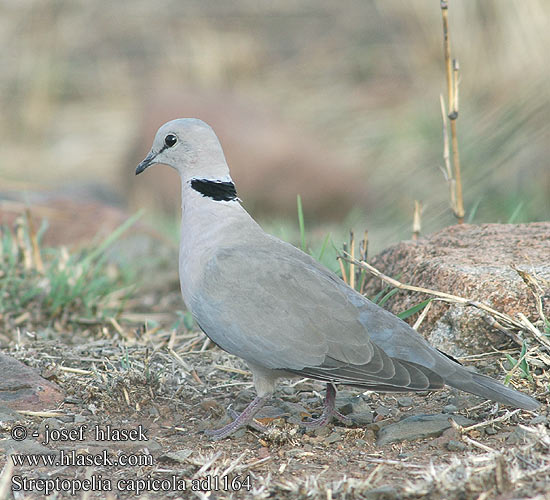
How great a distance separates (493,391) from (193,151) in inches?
62.6

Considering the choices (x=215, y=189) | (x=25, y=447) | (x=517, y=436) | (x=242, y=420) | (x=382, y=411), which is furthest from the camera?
(x=215, y=189)

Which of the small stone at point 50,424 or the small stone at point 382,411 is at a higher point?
the small stone at point 50,424

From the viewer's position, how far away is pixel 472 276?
3.50 m

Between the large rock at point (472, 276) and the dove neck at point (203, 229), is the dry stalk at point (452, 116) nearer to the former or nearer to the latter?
the large rock at point (472, 276)

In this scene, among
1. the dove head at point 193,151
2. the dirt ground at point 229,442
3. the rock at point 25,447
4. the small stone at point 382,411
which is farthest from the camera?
the dove head at point 193,151

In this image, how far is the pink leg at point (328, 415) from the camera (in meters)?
3.11

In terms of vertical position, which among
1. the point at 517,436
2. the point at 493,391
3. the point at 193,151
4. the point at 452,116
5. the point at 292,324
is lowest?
the point at 517,436

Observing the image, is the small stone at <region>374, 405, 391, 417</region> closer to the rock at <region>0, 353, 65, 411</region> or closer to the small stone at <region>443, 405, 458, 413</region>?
the small stone at <region>443, 405, 458, 413</region>

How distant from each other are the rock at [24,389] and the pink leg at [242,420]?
0.68 meters

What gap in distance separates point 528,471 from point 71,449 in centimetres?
150

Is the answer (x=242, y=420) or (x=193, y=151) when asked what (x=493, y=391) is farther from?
(x=193, y=151)

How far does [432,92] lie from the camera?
8867 millimetres

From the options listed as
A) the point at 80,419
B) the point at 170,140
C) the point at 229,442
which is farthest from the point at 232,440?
the point at 170,140

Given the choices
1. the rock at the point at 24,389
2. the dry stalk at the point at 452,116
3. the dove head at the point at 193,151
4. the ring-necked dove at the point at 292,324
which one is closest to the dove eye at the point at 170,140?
the dove head at the point at 193,151
